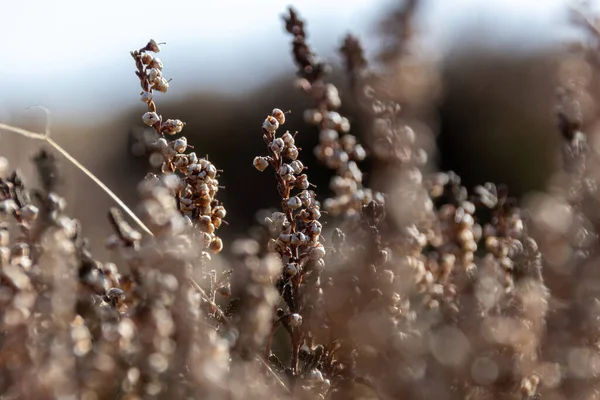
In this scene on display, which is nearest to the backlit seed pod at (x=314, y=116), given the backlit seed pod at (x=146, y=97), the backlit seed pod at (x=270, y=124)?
the backlit seed pod at (x=270, y=124)

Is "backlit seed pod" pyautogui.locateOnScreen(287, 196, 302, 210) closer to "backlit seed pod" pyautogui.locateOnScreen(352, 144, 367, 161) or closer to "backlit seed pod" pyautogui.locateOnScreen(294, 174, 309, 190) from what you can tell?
"backlit seed pod" pyautogui.locateOnScreen(294, 174, 309, 190)

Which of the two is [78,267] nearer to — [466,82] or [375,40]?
[375,40]

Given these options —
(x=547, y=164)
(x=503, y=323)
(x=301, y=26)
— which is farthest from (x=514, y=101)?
(x=503, y=323)

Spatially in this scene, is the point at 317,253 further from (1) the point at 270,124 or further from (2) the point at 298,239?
(1) the point at 270,124

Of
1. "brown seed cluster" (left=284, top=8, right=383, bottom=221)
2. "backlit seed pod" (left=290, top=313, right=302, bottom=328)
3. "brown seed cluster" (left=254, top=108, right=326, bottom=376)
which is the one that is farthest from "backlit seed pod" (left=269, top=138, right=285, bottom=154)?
"backlit seed pod" (left=290, top=313, right=302, bottom=328)

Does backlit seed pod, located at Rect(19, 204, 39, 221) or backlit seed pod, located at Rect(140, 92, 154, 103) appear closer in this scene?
backlit seed pod, located at Rect(19, 204, 39, 221)

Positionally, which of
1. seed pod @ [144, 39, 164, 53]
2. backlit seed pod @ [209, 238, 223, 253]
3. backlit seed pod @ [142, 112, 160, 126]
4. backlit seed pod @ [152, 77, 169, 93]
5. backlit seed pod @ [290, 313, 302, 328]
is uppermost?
seed pod @ [144, 39, 164, 53]

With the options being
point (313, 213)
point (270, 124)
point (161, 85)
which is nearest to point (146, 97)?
point (161, 85)
